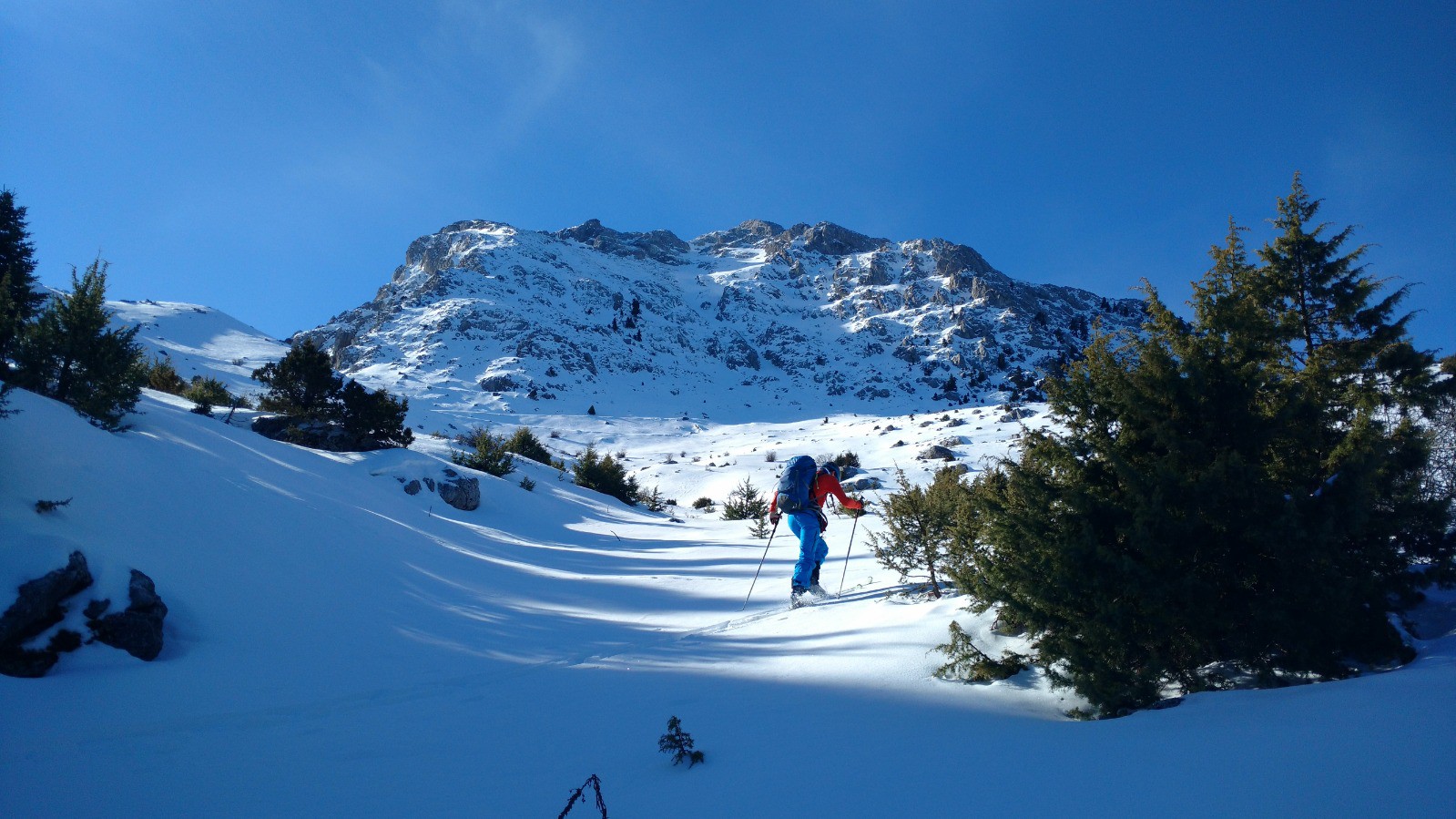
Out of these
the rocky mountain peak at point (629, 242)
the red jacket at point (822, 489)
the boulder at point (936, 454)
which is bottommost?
the red jacket at point (822, 489)

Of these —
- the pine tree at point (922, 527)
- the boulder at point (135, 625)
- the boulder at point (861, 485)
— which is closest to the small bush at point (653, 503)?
the boulder at point (861, 485)

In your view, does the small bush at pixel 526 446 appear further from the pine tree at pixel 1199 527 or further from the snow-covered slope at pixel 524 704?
the pine tree at pixel 1199 527

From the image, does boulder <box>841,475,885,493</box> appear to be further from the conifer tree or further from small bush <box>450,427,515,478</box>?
the conifer tree

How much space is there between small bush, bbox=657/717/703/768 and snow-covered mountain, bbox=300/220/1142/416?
4976 cm

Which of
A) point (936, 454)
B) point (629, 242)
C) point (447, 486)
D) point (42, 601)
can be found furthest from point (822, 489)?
point (629, 242)

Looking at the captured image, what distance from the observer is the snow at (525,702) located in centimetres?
235

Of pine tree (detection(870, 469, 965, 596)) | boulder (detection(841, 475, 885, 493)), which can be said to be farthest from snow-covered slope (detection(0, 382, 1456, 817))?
boulder (detection(841, 475, 885, 493))

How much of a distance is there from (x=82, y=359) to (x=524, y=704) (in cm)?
889

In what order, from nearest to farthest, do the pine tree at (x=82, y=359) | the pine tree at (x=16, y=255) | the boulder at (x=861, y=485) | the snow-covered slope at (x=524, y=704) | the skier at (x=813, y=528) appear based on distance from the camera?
1. the snow-covered slope at (x=524, y=704)
2. the skier at (x=813, y=528)
3. the pine tree at (x=82, y=359)
4. the pine tree at (x=16, y=255)
5. the boulder at (x=861, y=485)

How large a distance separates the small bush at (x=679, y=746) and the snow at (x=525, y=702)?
0.07 m

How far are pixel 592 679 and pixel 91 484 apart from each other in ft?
16.8

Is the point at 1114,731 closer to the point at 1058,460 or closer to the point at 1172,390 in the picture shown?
the point at 1058,460

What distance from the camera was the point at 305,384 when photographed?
1692 centimetres

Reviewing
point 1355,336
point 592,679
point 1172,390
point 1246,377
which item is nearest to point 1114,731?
point 1172,390
